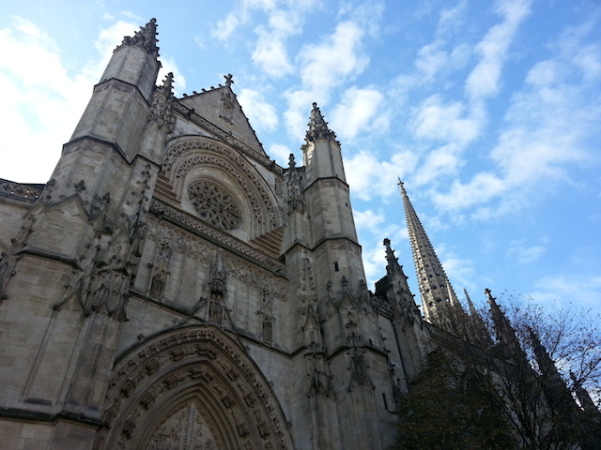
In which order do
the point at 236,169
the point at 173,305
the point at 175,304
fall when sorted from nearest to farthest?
1. the point at 173,305
2. the point at 175,304
3. the point at 236,169

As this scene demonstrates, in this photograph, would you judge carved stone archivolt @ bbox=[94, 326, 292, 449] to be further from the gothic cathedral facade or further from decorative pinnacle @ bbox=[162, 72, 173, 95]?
decorative pinnacle @ bbox=[162, 72, 173, 95]

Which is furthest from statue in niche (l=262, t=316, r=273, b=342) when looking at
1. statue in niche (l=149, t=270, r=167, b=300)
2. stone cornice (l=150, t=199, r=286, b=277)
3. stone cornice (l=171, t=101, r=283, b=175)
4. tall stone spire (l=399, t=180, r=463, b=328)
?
tall stone spire (l=399, t=180, r=463, b=328)

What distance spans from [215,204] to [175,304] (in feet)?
18.4

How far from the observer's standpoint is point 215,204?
622 inches

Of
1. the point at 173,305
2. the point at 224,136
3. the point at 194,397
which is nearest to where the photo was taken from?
the point at 194,397

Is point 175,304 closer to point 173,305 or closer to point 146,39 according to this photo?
point 173,305

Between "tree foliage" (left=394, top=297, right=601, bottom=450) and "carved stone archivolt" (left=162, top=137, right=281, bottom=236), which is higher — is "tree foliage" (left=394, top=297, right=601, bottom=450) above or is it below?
below

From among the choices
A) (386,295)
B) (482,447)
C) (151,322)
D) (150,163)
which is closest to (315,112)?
(386,295)

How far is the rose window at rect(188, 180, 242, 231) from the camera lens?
15.1 m

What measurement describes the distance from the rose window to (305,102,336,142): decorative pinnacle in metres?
5.33

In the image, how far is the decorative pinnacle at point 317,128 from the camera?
19.9 meters

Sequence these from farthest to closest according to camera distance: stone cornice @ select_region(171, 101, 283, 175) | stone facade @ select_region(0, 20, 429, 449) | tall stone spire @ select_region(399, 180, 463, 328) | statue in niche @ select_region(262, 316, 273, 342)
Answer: tall stone spire @ select_region(399, 180, 463, 328) → stone cornice @ select_region(171, 101, 283, 175) → statue in niche @ select_region(262, 316, 273, 342) → stone facade @ select_region(0, 20, 429, 449)

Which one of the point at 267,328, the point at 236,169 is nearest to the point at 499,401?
the point at 267,328

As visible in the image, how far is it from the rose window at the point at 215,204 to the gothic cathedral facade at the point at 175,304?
0.08 meters
